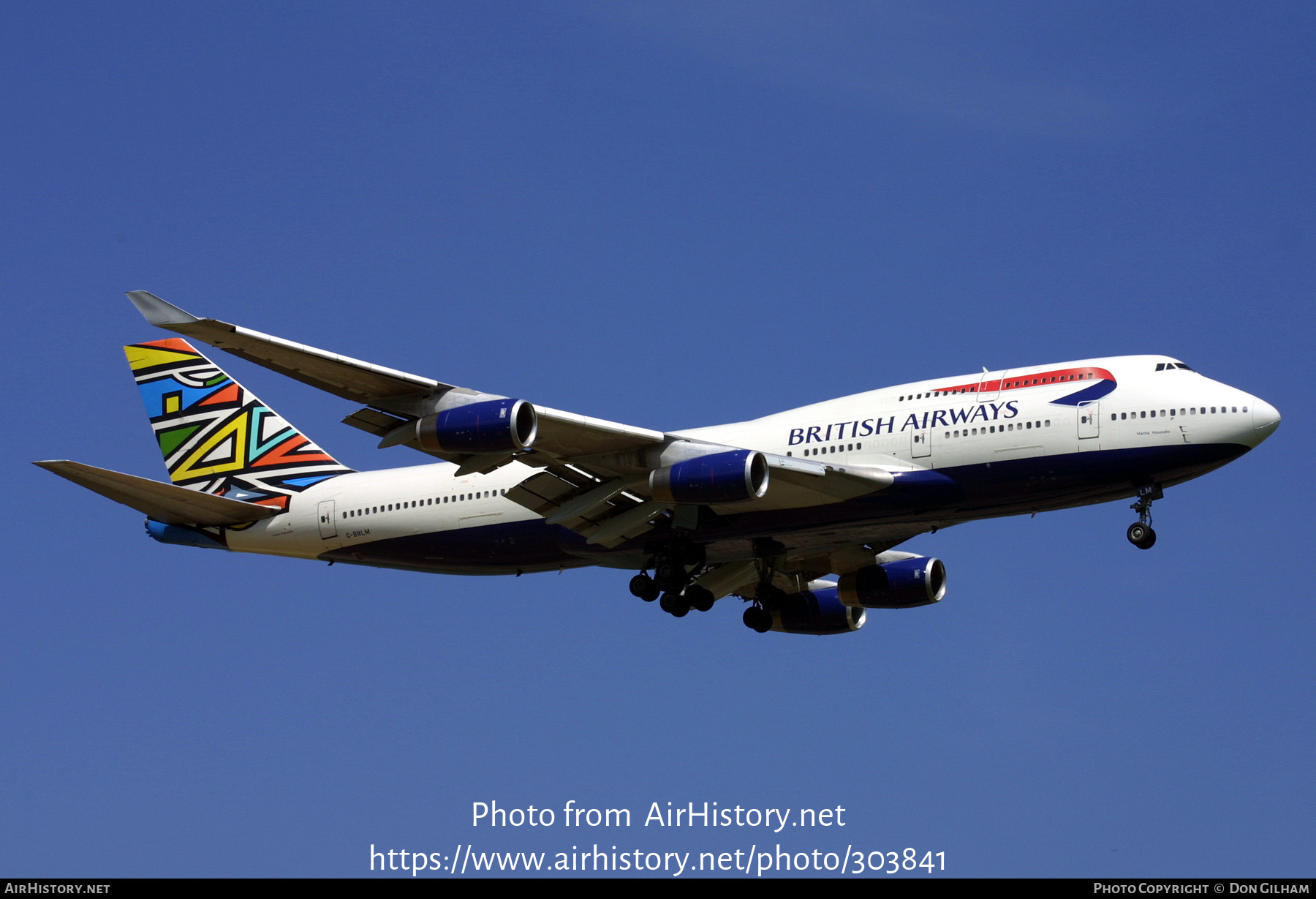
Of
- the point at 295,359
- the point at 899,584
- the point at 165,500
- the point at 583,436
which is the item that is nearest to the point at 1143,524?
the point at 899,584

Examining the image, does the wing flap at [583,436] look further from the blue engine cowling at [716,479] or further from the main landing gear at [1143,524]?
the main landing gear at [1143,524]

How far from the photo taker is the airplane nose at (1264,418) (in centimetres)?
3366

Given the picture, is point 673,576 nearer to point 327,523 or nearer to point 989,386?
point 989,386

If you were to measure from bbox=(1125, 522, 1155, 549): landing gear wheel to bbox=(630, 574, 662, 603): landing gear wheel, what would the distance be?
11332mm

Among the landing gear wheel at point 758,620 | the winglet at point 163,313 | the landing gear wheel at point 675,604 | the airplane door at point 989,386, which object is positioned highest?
the airplane door at point 989,386

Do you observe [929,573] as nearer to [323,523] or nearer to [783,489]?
[783,489]

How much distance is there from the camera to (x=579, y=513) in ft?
119

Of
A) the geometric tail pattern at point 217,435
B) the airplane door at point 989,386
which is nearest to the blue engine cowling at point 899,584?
the airplane door at point 989,386

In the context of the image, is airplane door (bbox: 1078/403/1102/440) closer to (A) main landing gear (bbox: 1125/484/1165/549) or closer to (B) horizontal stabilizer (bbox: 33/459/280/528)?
(A) main landing gear (bbox: 1125/484/1165/549)

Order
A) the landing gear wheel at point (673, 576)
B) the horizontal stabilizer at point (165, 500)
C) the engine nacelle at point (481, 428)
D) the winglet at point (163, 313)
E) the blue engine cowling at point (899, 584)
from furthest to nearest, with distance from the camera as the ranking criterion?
the blue engine cowling at point (899, 584) < the landing gear wheel at point (673, 576) < the horizontal stabilizer at point (165, 500) < the engine nacelle at point (481, 428) < the winglet at point (163, 313)

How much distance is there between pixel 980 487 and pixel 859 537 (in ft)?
12.9

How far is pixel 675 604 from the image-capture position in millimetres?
38031

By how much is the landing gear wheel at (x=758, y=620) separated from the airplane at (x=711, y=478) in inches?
2.4

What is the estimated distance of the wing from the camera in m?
31.6
